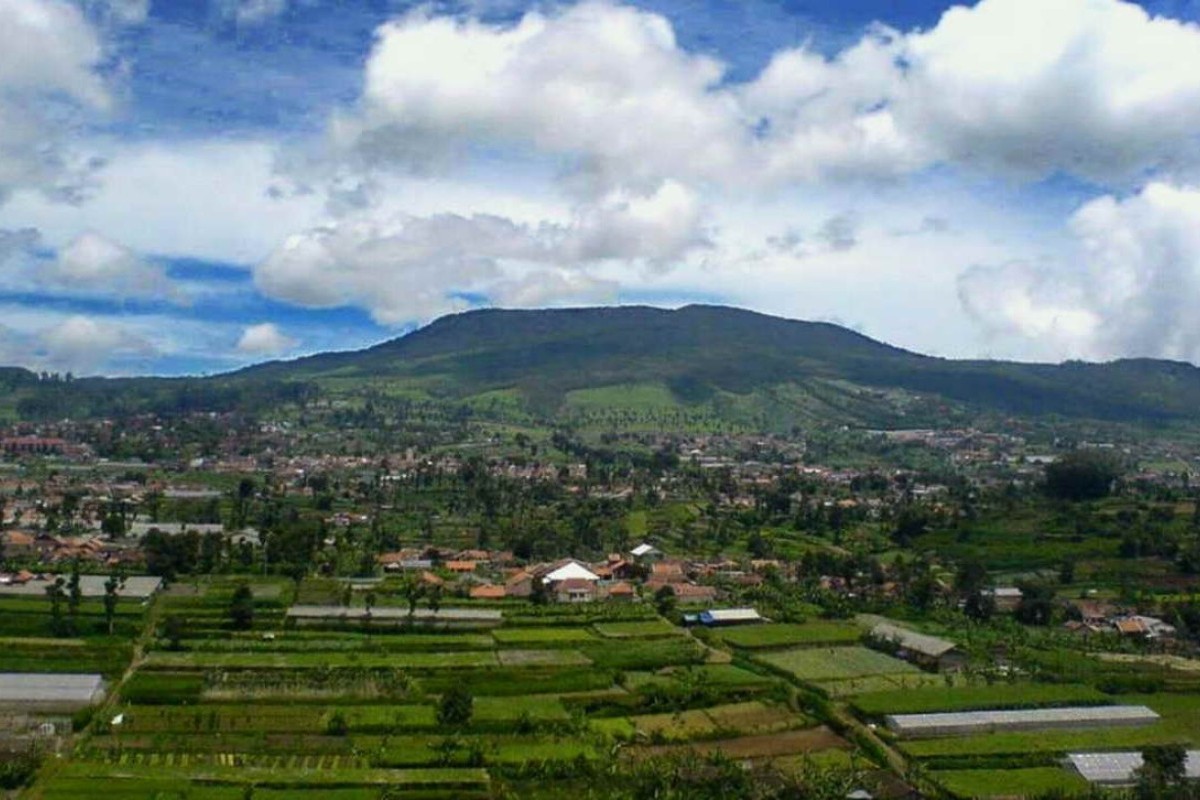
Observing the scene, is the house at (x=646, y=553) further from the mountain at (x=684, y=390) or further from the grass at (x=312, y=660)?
the mountain at (x=684, y=390)

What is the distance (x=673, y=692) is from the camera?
3441 centimetres

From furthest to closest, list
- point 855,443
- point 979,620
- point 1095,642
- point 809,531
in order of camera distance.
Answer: point 855,443, point 809,531, point 979,620, point 1095,642

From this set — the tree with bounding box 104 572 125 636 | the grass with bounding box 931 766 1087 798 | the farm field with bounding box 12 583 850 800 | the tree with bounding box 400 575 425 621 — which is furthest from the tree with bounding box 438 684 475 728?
the tree with bounding box 104 572 125 636

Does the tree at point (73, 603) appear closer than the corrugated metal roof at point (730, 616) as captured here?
Yes

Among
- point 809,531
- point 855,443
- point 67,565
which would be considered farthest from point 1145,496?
point 67,565

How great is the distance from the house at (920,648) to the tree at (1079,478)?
118ft

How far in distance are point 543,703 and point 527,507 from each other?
45916 millimetres

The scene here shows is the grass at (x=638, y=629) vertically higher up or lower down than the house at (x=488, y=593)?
lower down

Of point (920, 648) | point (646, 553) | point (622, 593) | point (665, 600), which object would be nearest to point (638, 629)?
point (665, 600)

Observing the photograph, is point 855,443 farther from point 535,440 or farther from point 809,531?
point 809,531

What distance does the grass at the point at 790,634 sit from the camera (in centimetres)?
4275

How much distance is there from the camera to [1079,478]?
2970 inches

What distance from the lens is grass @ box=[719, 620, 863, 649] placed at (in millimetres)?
42750

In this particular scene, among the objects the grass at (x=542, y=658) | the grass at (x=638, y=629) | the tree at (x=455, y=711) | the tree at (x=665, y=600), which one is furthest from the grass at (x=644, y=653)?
the tree at (x=455, y=711)
